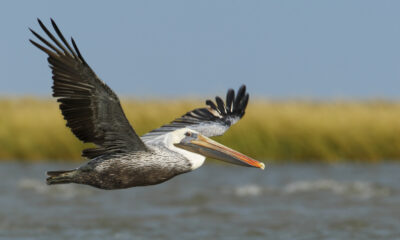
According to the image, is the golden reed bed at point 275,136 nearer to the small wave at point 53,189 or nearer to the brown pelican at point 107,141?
the small wave at point 53,189

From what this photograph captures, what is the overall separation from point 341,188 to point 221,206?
2.72 metres

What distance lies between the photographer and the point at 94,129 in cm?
640

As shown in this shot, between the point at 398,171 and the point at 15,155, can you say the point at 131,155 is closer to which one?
the point at 398,171

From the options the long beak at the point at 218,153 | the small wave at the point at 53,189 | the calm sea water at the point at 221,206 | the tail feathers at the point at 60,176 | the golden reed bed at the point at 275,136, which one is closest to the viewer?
the tail feathers at the point at 60,176

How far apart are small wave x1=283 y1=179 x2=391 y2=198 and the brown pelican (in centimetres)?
653

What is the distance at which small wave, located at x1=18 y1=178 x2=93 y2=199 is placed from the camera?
13.5 meters

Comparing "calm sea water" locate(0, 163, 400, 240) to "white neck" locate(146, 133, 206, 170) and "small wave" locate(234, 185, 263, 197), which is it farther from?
"white neck" locate(146, 133, 206, 170)

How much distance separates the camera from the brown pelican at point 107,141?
6.16 meters

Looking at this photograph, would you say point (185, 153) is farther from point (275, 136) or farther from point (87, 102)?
point (275, 136)

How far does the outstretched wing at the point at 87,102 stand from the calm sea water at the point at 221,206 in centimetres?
327

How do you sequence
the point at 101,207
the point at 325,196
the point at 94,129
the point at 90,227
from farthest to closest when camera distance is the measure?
the point at 325,196
the point at 101,207
the point at 90,227
the point at 94,129

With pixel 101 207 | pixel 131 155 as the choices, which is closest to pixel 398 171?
pixel 101 207

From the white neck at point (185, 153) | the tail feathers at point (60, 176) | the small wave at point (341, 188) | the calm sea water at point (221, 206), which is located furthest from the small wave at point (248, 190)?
the tail feathers at point (60, 176)

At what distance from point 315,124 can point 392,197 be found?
4785 mm
